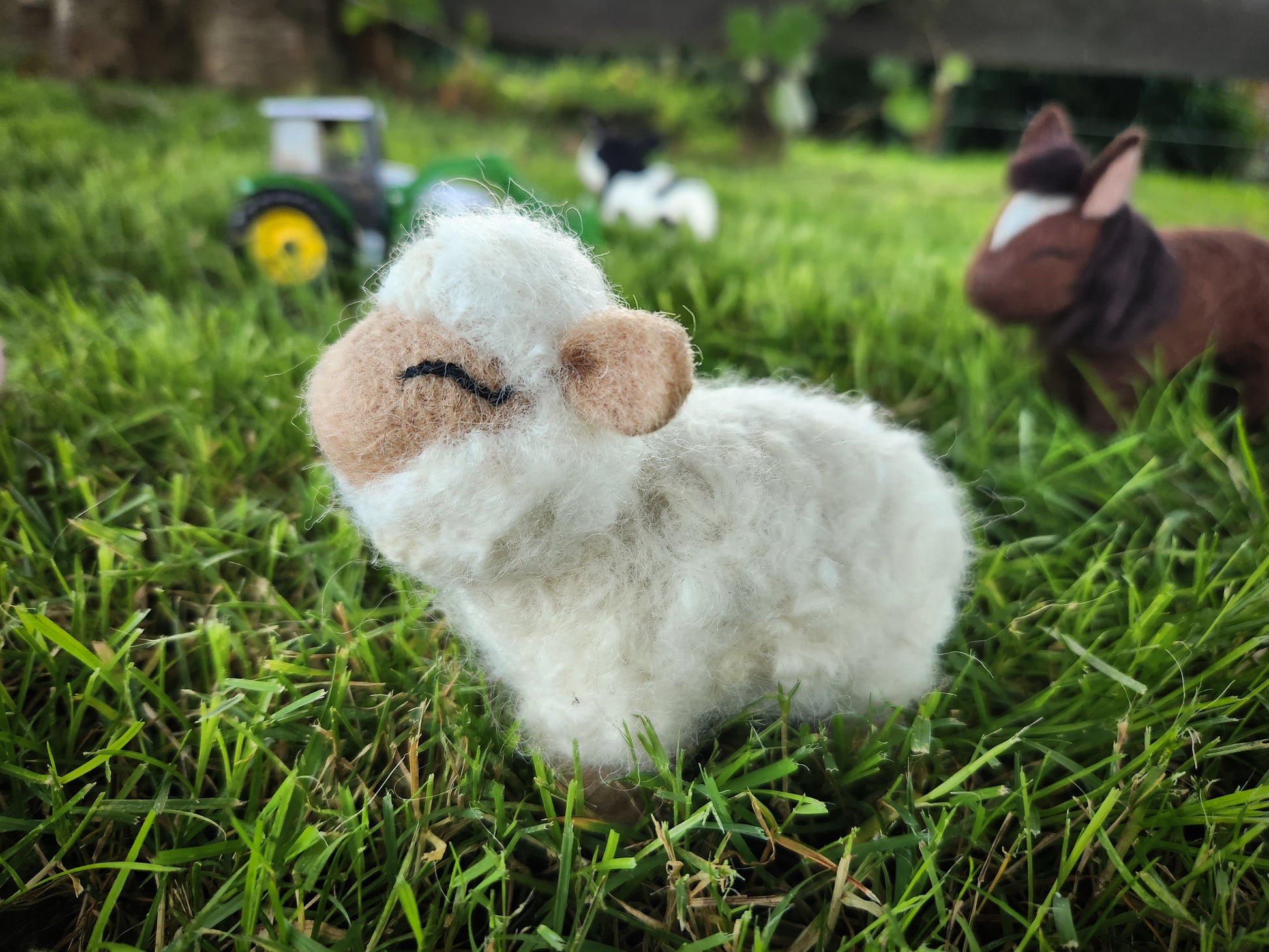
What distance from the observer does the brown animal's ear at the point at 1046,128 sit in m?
1.11

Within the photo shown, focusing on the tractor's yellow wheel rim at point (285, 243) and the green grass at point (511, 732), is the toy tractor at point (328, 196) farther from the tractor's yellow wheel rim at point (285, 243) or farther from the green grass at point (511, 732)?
the green grass at point (511, 732)

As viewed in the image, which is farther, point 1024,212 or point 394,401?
point 1024,212

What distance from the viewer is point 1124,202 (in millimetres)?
1054

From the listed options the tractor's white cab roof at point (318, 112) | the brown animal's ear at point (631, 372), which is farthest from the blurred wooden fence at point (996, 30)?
the brown animal's ear at point (631, 372)

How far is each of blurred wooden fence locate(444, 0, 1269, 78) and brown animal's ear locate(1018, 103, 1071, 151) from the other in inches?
62.3

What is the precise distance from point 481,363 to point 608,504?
0.45ft

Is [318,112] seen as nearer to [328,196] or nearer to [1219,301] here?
[328,196]

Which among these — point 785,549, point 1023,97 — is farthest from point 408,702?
point 1023,97

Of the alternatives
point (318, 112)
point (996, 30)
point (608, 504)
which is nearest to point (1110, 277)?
point (608, 504)

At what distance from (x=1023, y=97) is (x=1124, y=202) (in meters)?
2.81

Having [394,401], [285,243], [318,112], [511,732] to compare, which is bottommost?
[511,732]

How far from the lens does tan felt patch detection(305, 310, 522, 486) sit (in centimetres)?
51

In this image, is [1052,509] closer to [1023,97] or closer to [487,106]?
[1023,97]

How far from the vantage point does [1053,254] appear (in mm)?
1051
